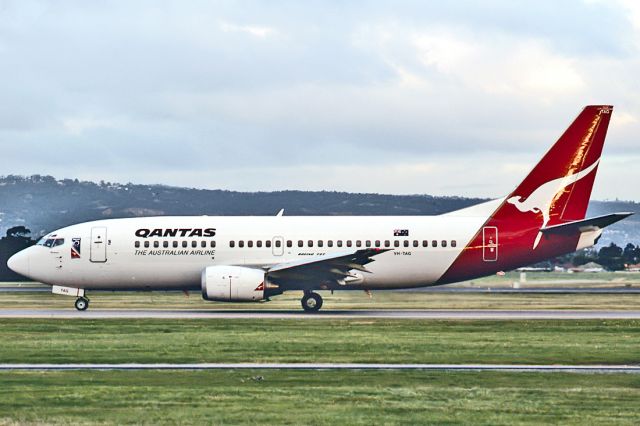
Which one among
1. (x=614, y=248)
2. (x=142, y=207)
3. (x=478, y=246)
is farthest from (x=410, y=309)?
(x=142, y=207)

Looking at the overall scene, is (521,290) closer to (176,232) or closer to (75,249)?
(176,232)

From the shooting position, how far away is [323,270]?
49031 mm

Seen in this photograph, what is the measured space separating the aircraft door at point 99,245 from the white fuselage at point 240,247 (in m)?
0.03

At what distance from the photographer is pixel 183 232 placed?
50.8 metres

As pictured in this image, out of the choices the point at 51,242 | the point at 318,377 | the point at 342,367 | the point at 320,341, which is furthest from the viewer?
the point at 51,242

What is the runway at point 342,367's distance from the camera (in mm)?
26438

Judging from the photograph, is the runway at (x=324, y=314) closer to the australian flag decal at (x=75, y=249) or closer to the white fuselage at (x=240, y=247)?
the white fuselage at (x=240, y=247)

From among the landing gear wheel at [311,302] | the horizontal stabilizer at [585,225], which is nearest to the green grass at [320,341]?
the horizontal stabilizer at [585,225]

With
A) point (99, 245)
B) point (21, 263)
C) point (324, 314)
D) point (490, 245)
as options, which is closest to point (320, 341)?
point (324, 314)

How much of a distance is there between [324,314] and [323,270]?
1962 mm

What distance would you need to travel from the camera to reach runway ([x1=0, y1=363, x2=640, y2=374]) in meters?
26.4

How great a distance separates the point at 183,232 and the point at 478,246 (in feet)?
43.7

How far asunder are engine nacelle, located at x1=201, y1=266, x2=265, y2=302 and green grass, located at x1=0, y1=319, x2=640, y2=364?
4743mm

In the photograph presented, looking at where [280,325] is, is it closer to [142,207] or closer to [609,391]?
[609,391]
